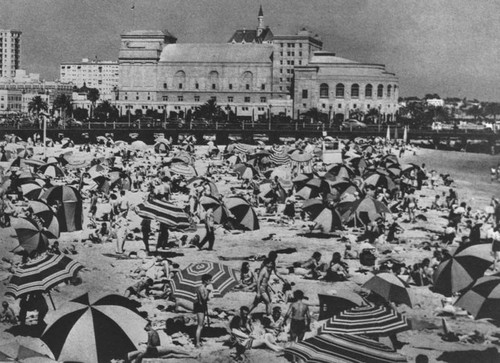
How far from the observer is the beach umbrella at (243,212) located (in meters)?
18.9

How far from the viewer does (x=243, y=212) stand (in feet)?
62.1

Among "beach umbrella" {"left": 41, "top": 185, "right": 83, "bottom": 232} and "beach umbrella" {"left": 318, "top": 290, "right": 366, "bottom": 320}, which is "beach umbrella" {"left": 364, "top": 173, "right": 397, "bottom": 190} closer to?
"beach umbrella" {"left": 41, "top": 185, "right": 83, "bottom": 232}

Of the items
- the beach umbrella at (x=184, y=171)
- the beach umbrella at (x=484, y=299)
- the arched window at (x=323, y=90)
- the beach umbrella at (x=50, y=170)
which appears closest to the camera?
the beach umbrella at (x=484, y=299)

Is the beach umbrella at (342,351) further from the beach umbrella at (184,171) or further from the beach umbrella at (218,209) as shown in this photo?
the beach umbrella at (184,171)

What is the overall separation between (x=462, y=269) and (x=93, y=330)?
671 centimetres

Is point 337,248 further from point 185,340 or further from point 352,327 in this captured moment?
point 352,327

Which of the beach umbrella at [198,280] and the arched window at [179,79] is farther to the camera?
the arched window at [179,79]

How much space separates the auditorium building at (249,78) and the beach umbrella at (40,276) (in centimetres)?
9849

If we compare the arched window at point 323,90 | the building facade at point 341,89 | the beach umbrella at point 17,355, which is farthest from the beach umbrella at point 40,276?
the arched window at point 323,90

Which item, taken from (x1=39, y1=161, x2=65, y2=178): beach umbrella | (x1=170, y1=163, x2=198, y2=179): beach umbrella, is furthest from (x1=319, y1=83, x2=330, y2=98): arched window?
(x1=39, y1=161, x2=65, y2=178): beach umbrella

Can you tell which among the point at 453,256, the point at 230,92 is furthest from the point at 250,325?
the point at 230,92

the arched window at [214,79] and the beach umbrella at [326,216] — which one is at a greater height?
the arched window at [214,79]

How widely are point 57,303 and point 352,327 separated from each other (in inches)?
271

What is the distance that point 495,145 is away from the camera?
86500 millimetres
